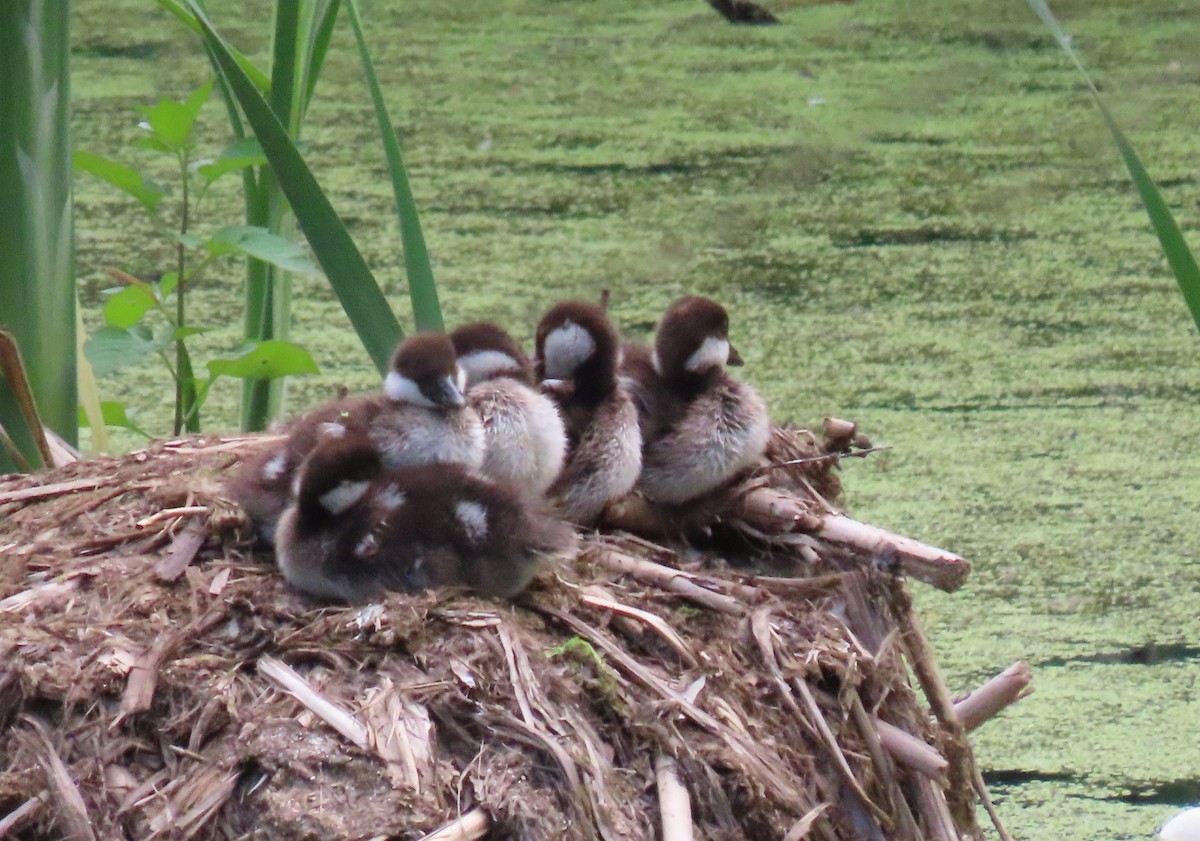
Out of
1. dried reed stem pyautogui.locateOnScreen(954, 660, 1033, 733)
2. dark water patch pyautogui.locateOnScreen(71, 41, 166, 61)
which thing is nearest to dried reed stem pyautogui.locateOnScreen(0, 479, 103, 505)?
dried reed stem pyautogui.locateOnScreen(954, 660, 1033, 733)

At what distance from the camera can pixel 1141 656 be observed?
117 inches

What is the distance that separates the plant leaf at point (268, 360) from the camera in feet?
8.08

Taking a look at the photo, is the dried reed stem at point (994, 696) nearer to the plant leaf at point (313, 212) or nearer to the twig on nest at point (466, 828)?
the twig on nest at point (466, 828)

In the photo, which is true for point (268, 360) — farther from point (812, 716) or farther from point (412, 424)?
point (812, 716)

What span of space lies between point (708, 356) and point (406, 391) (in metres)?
0.54

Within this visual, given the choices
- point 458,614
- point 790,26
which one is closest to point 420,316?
point 458,614

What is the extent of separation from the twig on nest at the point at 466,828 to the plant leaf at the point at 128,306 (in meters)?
1.37

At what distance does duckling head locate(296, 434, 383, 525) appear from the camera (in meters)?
1.90

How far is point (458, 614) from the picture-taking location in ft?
5.79

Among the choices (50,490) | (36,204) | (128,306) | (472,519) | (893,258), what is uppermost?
(36,204)

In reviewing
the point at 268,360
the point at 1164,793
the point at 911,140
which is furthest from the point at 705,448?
the point at 911,140

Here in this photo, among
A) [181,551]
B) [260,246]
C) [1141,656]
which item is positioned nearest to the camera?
[181,551]

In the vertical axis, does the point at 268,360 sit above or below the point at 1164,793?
above

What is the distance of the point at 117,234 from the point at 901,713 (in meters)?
3.38
